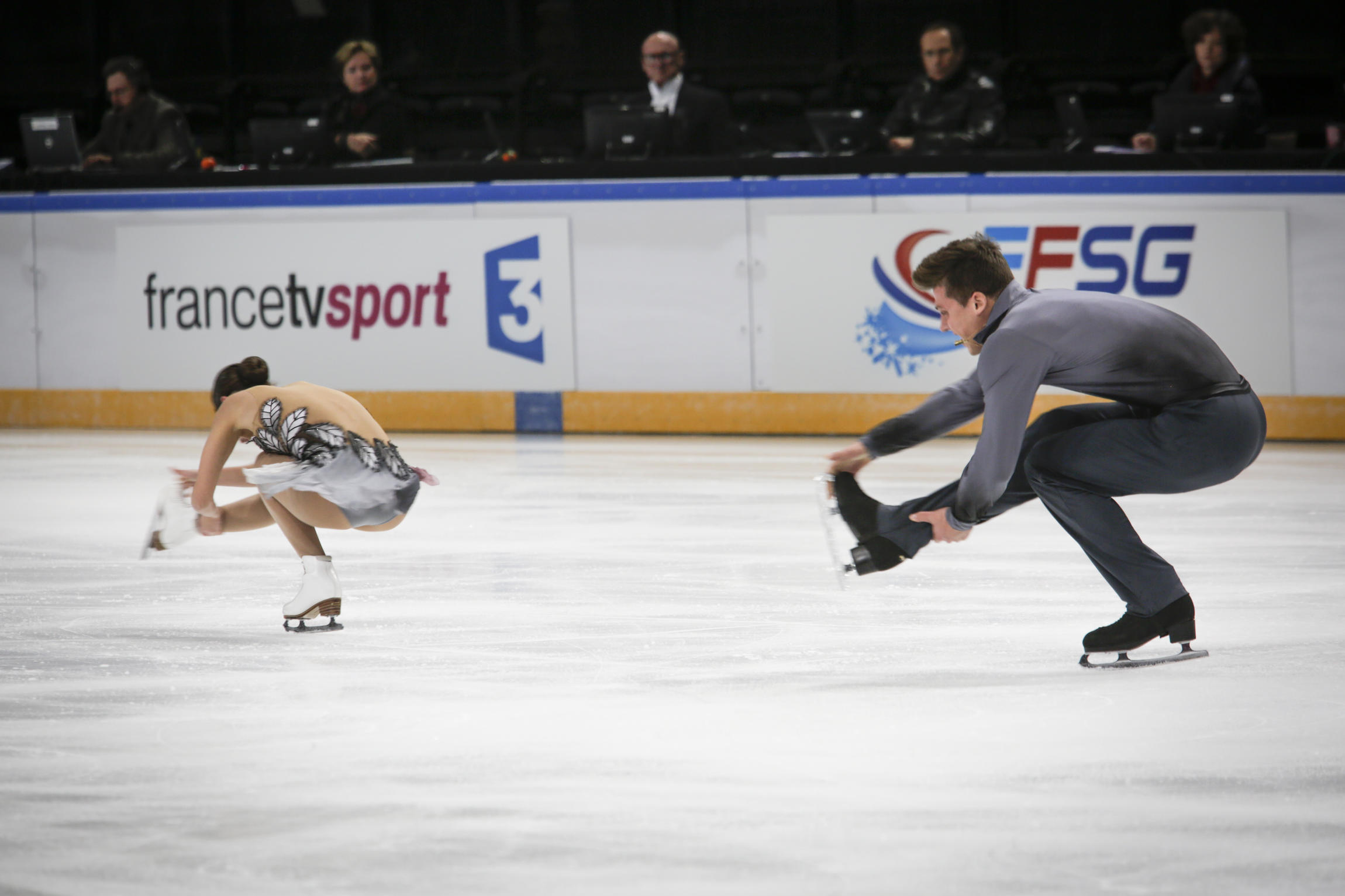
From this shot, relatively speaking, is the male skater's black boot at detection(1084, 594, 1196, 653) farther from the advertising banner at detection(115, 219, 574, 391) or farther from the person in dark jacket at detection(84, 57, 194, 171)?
the person in dark jacket at detection(84, 57, 194, 171)

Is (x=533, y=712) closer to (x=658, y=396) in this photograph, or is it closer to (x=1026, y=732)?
(x=1026, y=732)

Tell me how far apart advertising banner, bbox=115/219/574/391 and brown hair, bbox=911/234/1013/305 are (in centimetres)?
628

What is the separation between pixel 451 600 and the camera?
206 inches

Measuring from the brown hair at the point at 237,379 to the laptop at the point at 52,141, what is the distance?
6.76 m

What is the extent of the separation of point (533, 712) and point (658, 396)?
6203 millimetres

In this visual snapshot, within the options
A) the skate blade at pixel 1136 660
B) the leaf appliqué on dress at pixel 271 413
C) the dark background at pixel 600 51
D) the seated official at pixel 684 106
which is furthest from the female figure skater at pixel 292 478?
the dark background at pixel 600 51

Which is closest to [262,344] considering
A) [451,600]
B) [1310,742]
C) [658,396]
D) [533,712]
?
[658,396]

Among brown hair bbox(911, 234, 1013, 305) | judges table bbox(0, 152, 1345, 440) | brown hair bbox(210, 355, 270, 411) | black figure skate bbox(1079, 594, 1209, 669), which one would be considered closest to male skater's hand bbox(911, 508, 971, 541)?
brown hair bbox(911, 234, 1013, 305)

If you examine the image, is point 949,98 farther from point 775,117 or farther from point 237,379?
point 237,379

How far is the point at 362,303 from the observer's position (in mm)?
10266

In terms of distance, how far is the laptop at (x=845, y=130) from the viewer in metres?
9.74

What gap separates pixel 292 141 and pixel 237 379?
6.11m

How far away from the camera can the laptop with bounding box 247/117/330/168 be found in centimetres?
1055

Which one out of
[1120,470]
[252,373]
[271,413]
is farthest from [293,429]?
[1120,470]
